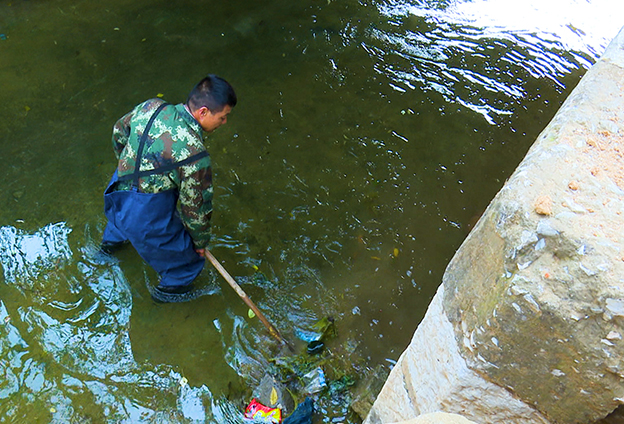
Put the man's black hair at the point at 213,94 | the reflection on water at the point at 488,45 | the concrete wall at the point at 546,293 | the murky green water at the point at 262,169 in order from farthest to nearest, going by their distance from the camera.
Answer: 1. the reflection on water at the point at 488,45
2. the murky green water at the point at 262,169
3. the man's black hair at the point at 213,94
4. the concrete wall at the point at 546,293

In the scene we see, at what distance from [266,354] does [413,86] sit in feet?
10.1

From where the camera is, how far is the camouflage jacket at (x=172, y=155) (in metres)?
2.72

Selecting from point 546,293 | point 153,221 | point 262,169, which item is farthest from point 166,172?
point 546,293

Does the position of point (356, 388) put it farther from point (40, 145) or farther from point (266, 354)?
point (40, 145)

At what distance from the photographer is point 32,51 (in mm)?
4867

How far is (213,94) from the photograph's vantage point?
2709 millimetres

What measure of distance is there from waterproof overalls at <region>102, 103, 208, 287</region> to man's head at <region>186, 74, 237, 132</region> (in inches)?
7.7

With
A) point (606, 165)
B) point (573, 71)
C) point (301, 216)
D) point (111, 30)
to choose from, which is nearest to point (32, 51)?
point (111, 30)

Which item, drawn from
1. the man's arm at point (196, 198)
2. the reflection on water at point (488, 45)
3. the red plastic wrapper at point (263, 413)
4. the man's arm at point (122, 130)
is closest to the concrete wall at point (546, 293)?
the red plastic wrapper at point (263, 413)

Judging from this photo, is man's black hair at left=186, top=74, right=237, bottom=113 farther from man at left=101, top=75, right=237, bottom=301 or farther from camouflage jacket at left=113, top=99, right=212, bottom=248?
camouflage jacket at left=113, top=99, right=212, bottom=248

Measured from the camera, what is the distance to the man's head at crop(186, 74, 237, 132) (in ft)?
8.89

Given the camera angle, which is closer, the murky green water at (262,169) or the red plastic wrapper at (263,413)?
the red plastic wrapper at (263,413)

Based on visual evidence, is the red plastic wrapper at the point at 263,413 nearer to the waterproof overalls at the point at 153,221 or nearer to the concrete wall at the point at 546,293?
the waterproof overalls at the point at 153,221

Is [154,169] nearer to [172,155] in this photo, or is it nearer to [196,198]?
[172,155]
